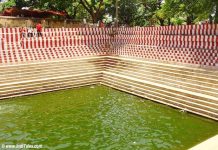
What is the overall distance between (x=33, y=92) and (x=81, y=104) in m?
2.94

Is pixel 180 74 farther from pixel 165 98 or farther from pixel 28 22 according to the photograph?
pixel 28 22

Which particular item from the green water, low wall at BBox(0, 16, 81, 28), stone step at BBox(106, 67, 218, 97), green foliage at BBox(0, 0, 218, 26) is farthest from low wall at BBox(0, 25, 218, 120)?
low wall at BBox(0, 16, 81, 28)

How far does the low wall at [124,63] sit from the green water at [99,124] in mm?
668

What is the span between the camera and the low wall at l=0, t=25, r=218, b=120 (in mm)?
11586

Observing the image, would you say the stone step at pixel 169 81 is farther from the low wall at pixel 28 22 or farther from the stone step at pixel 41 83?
the low wall at pixel 28 22

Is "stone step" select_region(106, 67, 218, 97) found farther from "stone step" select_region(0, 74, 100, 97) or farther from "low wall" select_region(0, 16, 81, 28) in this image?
"low wall" select_region(0, 16, 81, 28)

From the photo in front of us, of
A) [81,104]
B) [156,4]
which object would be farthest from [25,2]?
[81,104]

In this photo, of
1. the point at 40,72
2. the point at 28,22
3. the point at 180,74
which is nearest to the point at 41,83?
the point at 40,72

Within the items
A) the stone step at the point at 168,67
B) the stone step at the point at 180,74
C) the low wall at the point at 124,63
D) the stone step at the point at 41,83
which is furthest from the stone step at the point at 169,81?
the stone step at the point at 41,83

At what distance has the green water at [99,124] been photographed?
26.4 feet

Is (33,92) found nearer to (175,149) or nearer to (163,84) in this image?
(163,84)

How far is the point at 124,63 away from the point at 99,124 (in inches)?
276

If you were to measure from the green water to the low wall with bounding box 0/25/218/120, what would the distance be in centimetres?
67

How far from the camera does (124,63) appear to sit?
1594 cm
